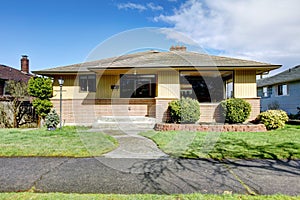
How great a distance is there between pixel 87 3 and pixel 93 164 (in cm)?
985

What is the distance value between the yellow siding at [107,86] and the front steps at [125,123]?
6.38ft

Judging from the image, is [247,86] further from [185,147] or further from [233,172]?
[233,172]

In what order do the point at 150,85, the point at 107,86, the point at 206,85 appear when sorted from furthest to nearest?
the point at 206,85 → the point at 107,86 → the point at 150,85

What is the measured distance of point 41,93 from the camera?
460 inches

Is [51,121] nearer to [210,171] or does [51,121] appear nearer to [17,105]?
[17,105]

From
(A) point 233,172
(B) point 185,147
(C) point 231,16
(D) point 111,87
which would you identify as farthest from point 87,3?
(A) point 233,172

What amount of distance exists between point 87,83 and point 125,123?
Result: 4.36 meters

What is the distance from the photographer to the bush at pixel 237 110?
10438 millimetres

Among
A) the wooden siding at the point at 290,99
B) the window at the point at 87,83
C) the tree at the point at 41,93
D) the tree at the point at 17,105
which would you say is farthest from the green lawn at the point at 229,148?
the wooden siding at the point at 290,99

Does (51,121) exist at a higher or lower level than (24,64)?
lower

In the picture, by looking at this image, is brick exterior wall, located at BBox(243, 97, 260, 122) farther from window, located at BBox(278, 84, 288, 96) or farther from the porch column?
window, located at BBox(278, 84, 288, 96)

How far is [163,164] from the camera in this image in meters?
4.88

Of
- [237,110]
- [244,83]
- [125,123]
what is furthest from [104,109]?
[244,83]

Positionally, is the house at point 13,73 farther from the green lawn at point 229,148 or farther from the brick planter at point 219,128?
the green lawn at point 229,148
